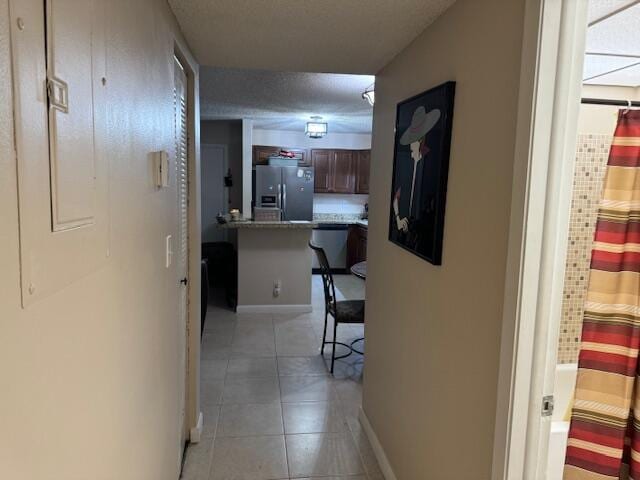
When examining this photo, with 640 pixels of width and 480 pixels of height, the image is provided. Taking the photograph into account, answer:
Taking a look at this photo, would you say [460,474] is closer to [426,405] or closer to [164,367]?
[426,405]

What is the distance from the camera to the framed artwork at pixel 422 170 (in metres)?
1.53

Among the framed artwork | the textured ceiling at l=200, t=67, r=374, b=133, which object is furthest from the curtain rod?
the textured ceiling at l=200, t=67, r=374, b=133

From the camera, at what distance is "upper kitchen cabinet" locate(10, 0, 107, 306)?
1.91 feet

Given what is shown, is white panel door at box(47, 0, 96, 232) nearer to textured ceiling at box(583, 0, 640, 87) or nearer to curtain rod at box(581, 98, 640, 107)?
textured ceiling at box(583, 0, 640, 87)

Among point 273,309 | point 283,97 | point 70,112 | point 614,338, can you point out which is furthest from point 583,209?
point 273,309

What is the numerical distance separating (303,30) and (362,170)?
17.1ft

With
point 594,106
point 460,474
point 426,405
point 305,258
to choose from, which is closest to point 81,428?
point 460,474

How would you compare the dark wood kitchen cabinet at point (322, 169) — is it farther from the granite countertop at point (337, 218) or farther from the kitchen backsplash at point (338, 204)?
the granite countertop at point (337, 218)

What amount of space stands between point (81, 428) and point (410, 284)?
4.60 ft

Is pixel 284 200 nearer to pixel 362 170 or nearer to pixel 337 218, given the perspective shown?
pixel 337 218

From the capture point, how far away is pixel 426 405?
1.72 meters

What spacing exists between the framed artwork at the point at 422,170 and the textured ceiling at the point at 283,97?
1.61m

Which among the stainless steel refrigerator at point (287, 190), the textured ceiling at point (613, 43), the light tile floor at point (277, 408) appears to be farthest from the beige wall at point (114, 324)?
the stainless steel refrigerator at point (287, 190)

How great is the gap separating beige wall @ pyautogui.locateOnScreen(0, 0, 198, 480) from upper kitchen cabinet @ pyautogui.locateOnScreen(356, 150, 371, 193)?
17.6ft
